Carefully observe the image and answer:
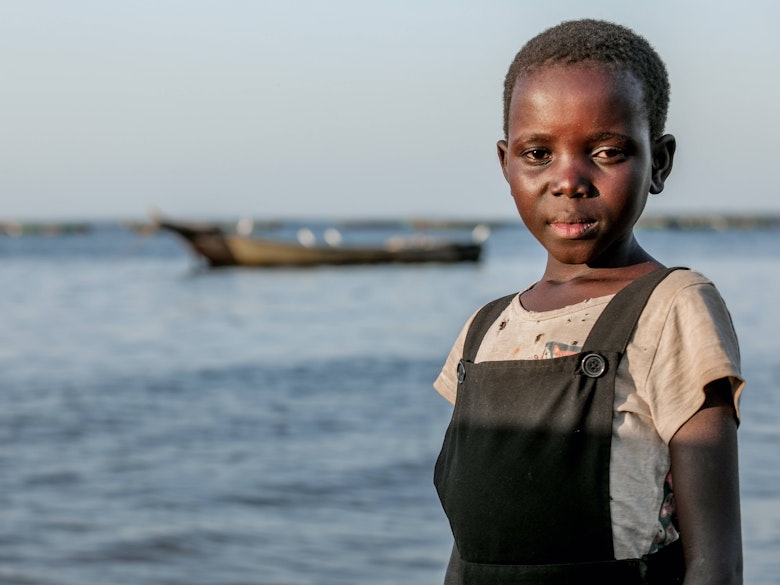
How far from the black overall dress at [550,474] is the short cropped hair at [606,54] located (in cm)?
27

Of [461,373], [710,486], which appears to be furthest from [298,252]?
[710,486]

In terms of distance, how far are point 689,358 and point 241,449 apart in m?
8.61

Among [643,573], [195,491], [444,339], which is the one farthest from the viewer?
[444,339]

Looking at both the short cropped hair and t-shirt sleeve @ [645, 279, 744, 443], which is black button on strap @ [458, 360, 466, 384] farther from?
the short cropped hair

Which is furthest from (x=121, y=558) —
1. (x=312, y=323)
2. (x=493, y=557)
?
(x=312, y=323)

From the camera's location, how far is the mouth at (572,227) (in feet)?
5.39

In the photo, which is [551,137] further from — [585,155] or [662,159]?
[662,159]

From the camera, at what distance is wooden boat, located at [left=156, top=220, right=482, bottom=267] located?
39125 mm

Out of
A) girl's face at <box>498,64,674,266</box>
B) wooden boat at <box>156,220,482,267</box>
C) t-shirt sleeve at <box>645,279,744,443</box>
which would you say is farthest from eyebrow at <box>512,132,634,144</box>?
wooden boat at <box>156,220,482,267</box>

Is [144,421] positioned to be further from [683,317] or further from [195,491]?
[683,317]

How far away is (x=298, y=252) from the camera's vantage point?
39.9m

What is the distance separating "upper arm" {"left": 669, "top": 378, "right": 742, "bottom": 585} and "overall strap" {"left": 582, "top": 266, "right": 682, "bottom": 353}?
14 centimetres

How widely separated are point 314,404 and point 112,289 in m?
23.3

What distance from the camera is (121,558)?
22.1 ft
